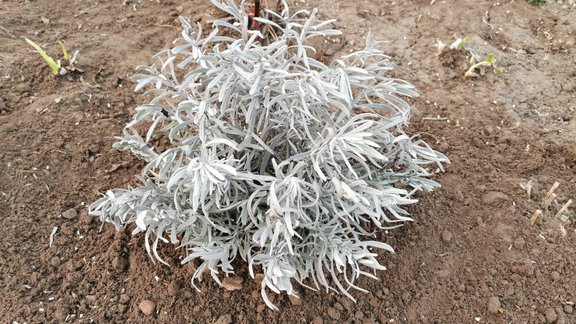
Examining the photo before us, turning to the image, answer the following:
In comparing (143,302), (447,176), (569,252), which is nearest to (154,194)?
(143,302)

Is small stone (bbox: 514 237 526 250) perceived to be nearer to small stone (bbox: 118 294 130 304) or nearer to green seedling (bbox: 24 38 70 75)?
small stone (bbox: 118 294 130 304)

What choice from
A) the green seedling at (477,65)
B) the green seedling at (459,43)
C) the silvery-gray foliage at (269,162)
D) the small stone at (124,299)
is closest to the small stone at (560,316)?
the silvery-gray foliage at (269,162)

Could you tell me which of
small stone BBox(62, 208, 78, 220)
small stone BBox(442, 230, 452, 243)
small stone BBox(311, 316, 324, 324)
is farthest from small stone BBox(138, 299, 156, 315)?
small stone BBox(442, 230, 452, 243)

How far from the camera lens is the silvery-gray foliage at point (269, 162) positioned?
1.85 m

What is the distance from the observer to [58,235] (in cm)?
248

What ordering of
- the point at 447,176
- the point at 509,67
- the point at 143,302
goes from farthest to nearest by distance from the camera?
the point at 509,67, the point at 447,176, the point at 143,302

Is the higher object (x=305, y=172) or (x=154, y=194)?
(x=305, y=172)

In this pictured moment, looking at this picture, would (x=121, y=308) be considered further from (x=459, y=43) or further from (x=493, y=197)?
(x=459, y=43)

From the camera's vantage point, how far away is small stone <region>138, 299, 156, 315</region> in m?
2.26

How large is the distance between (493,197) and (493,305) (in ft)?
2.13

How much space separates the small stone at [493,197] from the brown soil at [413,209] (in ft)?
0.04

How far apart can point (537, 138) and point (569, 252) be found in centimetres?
82

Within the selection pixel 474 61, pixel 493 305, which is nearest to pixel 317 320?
pixel 493 305

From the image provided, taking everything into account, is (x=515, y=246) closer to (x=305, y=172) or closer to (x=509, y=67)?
(x=305, y=172)
